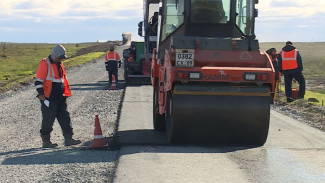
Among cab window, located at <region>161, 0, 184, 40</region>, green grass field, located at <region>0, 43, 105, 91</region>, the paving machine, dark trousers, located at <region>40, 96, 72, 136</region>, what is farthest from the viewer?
green grass field, located at <region>0, 43, 105, 91</region>

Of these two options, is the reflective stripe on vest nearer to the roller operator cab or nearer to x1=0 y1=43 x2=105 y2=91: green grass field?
the roller operator cab

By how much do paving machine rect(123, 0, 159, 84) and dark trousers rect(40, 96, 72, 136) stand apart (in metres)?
12.1

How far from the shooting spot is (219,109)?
881cm

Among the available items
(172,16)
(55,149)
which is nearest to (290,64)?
(172,16)

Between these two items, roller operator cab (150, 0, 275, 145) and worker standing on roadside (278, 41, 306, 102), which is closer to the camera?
roller operator cab (150, 0, 275, 145)

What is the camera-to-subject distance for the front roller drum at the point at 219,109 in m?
8.79

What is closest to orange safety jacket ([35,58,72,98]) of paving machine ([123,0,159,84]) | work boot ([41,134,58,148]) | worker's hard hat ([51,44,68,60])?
worker's hard hat ([51,44,68,60])

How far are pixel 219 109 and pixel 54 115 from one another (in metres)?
2.90

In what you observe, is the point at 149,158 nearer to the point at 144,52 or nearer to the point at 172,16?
the point at 172,16

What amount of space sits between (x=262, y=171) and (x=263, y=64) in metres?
2.37

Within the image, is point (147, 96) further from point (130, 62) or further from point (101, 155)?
point (101, 155)

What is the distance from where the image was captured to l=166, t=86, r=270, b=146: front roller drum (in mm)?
8789

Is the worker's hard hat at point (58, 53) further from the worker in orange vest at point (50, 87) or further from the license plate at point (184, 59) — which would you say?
the license plate at point (184, 59)

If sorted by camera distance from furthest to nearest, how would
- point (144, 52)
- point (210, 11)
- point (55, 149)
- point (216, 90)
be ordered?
point (144, 52) < point (210, 11) < point (55, 149) < point (216, 90)
